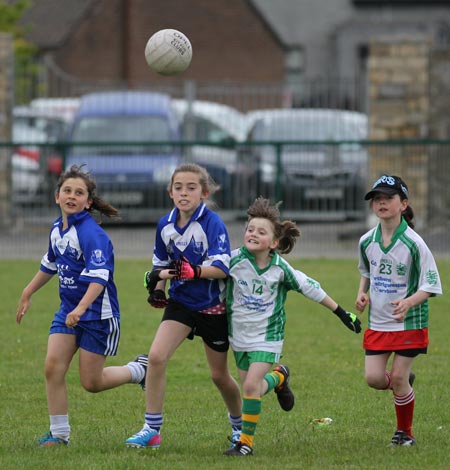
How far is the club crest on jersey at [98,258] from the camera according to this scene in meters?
7.14

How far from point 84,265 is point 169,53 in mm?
2288

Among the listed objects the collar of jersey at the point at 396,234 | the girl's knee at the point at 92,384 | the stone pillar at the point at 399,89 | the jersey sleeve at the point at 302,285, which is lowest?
the girl's knee at the point at 92,384

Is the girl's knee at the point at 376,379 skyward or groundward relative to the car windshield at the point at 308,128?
groundward

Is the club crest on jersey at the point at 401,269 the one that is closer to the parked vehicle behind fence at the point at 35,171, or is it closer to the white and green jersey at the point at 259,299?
the white and green jersey at the point at 259,299

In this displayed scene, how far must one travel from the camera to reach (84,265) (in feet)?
23.7

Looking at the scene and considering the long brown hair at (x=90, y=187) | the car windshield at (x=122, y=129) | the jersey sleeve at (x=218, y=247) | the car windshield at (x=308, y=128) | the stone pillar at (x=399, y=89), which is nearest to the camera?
the jersey sleeve at (x=218, y=247)

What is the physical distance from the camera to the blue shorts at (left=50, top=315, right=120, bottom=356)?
7184 millimetres

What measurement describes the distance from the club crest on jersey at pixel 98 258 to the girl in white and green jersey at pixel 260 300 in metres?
0.77

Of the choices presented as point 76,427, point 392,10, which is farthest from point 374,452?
point 392,10

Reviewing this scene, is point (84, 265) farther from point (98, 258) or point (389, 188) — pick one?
point (389, 188)

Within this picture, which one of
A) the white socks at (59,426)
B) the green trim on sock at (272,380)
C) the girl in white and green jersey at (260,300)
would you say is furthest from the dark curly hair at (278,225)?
the white socks at (59,426)

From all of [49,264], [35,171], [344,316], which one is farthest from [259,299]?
[35,171]

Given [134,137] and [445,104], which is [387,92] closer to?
[445,104]

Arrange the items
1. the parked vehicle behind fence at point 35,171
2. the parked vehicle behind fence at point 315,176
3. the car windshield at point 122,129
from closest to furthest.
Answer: the parked vehicle behind fence at point 315,176 < the parked vehicle behind fence at point 35,171 < the car windshield at point 122,129
